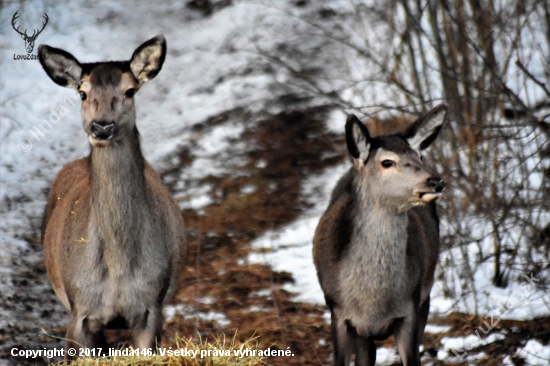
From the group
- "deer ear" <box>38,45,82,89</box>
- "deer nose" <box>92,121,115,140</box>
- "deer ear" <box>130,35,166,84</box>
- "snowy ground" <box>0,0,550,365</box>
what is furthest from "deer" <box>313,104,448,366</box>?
"deer ear" <box>38,45,82,89</box>

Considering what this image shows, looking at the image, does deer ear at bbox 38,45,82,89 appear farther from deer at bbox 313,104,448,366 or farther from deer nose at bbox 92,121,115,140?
deer at bbox 313,104,448,366

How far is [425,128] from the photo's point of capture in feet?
25.8

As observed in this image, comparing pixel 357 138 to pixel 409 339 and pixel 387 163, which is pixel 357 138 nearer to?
pixel 387 163

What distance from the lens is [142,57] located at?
25.2ft

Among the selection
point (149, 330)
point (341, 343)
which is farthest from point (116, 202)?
point (341, 343)

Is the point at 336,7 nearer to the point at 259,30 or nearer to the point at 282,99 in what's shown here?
the point at 259,30

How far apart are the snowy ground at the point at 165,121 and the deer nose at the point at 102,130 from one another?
377 cm

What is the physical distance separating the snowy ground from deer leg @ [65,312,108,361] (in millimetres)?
2839

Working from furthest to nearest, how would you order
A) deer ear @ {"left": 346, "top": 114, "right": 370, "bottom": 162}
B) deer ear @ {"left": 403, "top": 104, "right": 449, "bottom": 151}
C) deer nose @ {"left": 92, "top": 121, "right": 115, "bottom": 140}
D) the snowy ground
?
the snowy ground → deer ear @ {"left": 403, "top": 104, "right": 449, "bottom": 151} → deer ear @ {"left": 346, "top": 114, "right": 370, "bottom": 162} → deer nose @ {"left": 92, "top": 121, "right": 115, "bottom": 140}

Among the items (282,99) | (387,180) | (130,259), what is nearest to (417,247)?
(387,180)


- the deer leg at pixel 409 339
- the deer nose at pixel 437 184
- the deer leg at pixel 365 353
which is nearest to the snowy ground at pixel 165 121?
the deer leg at pixel 365 353

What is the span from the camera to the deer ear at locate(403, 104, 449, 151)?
7809 millimetres

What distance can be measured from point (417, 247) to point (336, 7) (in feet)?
40.9

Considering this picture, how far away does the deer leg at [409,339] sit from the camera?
7.46 metres
